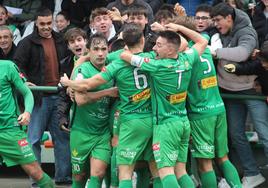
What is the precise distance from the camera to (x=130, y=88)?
11.4 m

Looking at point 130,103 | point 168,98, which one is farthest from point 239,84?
point 130,103

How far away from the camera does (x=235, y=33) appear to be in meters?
12.7

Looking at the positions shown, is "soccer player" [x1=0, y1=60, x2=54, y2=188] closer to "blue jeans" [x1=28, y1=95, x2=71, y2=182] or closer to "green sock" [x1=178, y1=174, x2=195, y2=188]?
"blue jeans" [x1=28, y1=95, x2=71, y2=182]

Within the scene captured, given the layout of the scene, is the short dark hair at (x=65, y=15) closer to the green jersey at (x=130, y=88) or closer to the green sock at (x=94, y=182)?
the green jersey at (x=130, y=88)

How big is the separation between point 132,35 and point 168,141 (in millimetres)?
1258

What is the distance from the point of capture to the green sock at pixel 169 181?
11133mm

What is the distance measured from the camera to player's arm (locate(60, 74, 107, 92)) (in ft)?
37.2

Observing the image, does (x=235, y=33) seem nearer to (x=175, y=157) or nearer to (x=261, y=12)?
(x=261, y=12)

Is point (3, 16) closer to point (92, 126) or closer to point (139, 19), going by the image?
point (139, 19)

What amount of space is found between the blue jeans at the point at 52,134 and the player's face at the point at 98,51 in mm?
1964

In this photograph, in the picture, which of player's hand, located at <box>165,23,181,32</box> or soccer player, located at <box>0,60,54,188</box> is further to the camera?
soccer player, located at <box>0,60,54,188</box>

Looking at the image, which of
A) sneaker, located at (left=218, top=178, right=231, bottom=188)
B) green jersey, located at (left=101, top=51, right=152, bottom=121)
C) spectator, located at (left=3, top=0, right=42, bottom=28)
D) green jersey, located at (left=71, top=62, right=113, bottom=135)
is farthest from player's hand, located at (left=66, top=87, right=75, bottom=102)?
spectator, located at (left=3, top=0, right=42, bottom=28)

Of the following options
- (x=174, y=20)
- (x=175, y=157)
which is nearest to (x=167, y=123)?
(x=175, y=157)

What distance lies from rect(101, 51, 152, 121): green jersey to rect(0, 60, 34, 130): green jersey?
47.3 inches
